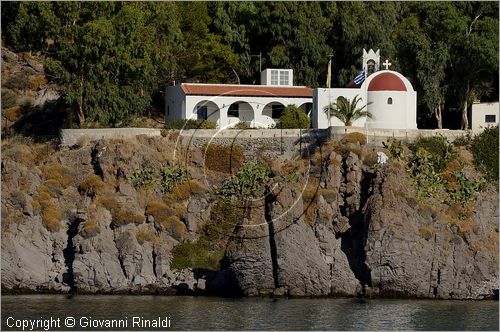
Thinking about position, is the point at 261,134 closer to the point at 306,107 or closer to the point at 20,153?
the point at 306,107

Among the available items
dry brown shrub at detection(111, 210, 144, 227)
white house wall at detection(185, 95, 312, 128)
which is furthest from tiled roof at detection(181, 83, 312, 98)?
dry brown shrub at detection(111, 210, 144, 227)

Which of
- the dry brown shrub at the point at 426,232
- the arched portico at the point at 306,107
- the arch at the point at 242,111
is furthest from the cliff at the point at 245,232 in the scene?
the arched portico at the point at 306,107

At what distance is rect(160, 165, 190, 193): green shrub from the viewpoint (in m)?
92.9

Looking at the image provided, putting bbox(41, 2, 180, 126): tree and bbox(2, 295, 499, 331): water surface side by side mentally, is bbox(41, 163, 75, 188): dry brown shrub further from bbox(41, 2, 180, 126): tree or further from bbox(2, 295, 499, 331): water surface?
bbox(2, 295, 499, 331): water surface

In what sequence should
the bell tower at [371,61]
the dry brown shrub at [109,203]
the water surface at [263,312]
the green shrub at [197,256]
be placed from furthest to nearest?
the bell tower at [371,61]
the dry brown shrub at [109,203]
the green shrub at [197,256]
the water surface at [263,312]

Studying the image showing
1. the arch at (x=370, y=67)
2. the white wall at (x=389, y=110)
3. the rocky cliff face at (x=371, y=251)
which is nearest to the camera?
the rocky cliff face at (x=371, y=251)

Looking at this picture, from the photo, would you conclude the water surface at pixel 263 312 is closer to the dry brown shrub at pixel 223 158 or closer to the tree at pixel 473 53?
the dry brown shrub at pixel 223 158

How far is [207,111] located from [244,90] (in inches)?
A: 107

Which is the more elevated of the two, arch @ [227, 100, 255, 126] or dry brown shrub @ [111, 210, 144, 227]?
arch @ [227, 100, 255, 126]

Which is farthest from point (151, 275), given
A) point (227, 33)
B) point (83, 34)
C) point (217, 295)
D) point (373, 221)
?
point (227, 33)

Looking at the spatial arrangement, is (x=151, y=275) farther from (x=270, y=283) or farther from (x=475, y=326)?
(x=475, y=326)

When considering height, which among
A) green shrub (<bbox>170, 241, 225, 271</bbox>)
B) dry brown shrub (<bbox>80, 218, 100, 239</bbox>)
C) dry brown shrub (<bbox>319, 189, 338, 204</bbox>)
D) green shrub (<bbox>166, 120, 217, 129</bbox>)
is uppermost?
green shrub (<bbox>166, 120, 217, 129</bbox>)

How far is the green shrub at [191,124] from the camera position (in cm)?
9875

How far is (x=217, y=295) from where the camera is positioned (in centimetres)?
8744
